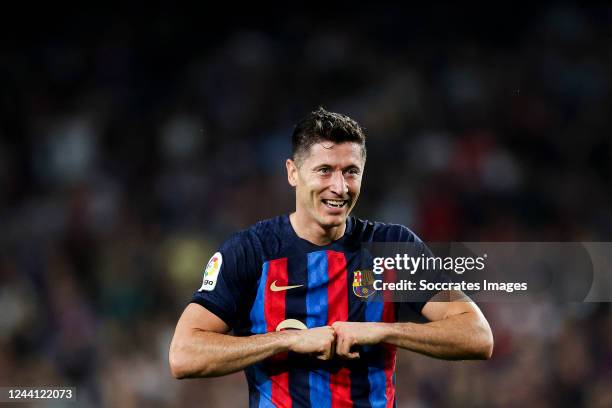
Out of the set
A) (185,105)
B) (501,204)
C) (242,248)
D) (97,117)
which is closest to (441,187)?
(501,204)

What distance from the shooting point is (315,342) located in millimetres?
3162

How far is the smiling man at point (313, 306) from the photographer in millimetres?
3338

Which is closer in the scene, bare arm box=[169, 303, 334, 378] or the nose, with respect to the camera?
bare arm box=[169, 303, 334, 378]

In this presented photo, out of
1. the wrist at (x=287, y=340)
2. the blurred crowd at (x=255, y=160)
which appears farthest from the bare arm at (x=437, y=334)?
the blurred crowd at (x=255, y=160)

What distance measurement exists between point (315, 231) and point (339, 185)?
0.27m

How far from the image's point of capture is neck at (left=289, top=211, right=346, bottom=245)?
3625 millimetres

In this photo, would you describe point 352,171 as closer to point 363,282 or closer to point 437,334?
point 363,282

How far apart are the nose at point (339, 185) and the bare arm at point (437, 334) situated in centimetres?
57

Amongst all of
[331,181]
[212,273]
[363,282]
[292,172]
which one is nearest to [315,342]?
[363,282]

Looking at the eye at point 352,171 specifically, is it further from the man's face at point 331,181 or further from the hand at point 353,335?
the hand at point 353,335

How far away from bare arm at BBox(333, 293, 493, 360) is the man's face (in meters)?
0.52

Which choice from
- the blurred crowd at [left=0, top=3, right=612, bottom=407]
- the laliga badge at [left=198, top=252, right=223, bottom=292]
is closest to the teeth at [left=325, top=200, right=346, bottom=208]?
the laliga badge at [left=198, top=252, right=223, bottom=292]

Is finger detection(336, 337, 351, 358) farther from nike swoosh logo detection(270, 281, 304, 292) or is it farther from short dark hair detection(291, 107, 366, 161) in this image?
short dark hair detection(291, 107, 366, 161)

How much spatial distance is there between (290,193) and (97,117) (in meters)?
2.35
